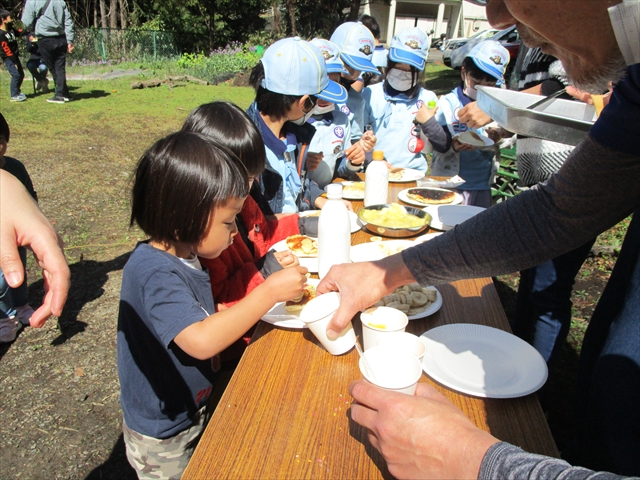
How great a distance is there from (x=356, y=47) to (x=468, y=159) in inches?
65.7

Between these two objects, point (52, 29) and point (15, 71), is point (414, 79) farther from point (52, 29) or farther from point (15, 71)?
point (15, 71)

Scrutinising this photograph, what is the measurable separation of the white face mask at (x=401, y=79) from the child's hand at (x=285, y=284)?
10.2 feet

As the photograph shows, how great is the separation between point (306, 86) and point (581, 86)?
69.9 inches

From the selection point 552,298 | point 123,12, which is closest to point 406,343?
point 552,298

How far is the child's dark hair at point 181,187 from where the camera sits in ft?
5.05

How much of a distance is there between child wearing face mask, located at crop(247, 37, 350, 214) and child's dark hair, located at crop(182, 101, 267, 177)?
1.95 feet

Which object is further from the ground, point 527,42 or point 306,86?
point 527,42

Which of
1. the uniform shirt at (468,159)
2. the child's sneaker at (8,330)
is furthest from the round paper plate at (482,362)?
the child's sneaker at (8,330)

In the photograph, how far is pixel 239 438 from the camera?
3.68 feet

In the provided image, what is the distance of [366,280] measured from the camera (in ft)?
5.05

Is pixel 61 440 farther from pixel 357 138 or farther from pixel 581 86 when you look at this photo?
pixel 357 138

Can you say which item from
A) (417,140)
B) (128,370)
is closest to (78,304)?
(128,370)

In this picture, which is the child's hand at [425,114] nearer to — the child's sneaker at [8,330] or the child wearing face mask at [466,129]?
the child wearing face mask at [466,129]

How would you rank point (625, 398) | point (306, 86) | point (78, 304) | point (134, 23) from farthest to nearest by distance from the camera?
point (134, 23)
point (78, 304)
point (306, 86)
point (625, 398)
